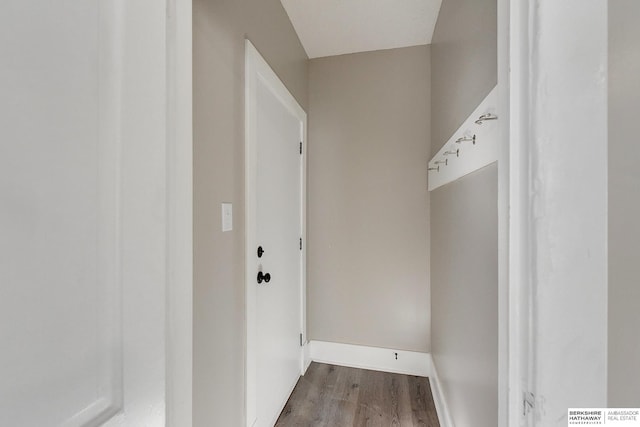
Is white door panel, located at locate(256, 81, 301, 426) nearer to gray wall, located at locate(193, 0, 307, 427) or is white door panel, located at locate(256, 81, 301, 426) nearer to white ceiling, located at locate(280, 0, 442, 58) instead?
gray wall, located at locate(193, 0, 307, 427)

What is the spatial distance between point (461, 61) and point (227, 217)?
50.8 inches

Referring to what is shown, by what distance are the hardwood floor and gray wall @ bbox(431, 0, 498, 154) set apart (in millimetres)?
1772

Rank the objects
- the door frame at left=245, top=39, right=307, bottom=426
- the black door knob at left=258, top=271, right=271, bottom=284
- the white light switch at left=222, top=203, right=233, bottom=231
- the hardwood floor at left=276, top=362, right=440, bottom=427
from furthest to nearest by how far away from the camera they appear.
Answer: the hardwood floor at left=276, top=362, right=440, bottom=427, the black door knob at left=258, top=271, right=271, bottom=284, the door frame at left=245, top=39, right=307, bottom=426, the white light switch at left=222, top=203, right=233, bottom=231

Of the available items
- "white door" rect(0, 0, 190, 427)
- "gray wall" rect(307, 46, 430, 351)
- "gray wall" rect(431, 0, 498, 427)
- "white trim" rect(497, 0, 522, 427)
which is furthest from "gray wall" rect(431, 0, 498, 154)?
"white door" rect(0, 0, 190, 427)

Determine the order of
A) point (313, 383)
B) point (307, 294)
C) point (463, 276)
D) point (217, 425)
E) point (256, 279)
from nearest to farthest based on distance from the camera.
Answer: point (217, 425) < point (463, 276) < point (256, 279) < point (313, 383) < point (307, 294)

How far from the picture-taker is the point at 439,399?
1.72m

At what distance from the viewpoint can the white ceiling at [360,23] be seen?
1811 millimetres

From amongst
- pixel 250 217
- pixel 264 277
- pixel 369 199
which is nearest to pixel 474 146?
pixel 250 217

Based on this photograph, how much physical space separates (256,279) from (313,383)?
122 cm

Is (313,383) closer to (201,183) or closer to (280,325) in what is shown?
(280,325)

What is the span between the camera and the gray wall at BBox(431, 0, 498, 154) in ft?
3.05

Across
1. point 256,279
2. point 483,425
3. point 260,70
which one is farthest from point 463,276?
point 260,70

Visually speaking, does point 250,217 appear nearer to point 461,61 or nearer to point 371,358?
point 461,61

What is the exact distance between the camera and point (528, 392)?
1.62 feet
